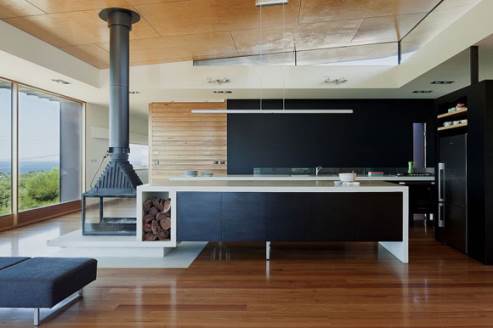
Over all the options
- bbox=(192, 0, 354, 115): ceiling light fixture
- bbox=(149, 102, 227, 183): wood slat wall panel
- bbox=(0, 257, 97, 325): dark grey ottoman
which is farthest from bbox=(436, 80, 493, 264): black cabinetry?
bbox=(149, 102, 227, 183): wood slat wall panel

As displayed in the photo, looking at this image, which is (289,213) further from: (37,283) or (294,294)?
(37,283)

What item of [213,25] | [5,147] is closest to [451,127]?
[213,25]

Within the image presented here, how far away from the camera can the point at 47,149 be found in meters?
7.38

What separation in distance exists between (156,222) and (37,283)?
1.78 m

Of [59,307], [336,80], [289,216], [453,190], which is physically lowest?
[59,307]

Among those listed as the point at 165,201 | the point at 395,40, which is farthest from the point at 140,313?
the point at 395,40

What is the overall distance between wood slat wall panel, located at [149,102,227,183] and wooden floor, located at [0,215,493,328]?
420 cm

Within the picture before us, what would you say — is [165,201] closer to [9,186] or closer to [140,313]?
[140,313]

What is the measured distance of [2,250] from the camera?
4699mm

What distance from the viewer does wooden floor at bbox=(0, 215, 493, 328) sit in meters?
2.67

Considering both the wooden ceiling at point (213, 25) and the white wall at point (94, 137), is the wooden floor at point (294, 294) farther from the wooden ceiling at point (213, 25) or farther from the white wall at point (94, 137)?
the white wall at point (94, 137)

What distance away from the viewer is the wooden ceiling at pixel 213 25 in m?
4.43

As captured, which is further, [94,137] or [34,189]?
[94,137]

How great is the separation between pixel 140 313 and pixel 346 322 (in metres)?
1.50
